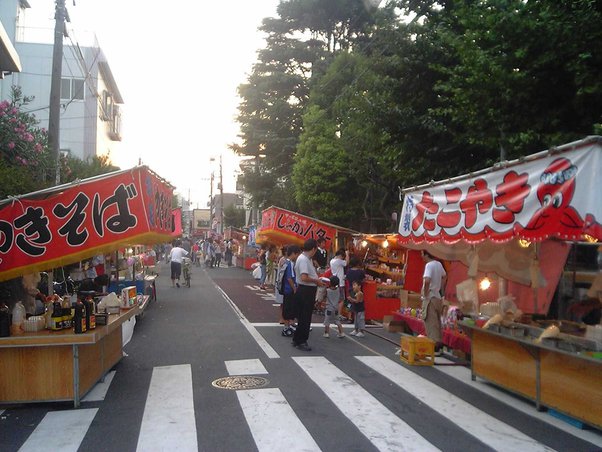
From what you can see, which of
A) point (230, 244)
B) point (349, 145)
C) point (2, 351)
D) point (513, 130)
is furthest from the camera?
point (230, 244)

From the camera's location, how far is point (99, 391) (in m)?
7.46

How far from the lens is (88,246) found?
276 inches

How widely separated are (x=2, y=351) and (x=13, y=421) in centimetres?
90

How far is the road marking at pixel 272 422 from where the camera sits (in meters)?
5.40

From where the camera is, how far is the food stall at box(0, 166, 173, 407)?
21.9ft

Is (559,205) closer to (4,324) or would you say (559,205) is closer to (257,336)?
(4,324)

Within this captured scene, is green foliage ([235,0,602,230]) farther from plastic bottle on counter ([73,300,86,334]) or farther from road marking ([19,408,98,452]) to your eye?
road marking ([19,408,98,452])

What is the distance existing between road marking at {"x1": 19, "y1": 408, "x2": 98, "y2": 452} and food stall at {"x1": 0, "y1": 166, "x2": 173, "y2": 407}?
318 millimetres

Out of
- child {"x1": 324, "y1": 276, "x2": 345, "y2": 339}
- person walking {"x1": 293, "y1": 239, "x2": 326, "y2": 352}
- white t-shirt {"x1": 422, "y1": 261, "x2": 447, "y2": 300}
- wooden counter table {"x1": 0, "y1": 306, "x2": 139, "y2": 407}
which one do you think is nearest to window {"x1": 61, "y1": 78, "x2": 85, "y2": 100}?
child {"x1": 324, "y1": 276, "x2": 345, "y2": 339}

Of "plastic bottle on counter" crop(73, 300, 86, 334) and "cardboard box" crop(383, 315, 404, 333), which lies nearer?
"plastic bottle on counter" crop(73, 300, 86, 334)

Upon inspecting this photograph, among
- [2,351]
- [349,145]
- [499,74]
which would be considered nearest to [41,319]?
[2,351]

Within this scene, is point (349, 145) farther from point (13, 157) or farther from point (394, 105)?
point (13, 157)

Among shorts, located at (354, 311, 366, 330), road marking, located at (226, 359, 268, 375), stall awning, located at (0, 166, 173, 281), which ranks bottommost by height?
road marking, located at (226, 359, 268, 375)

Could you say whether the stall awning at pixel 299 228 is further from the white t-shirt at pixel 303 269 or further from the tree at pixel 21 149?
the white t-shirt at pixel 303 269
